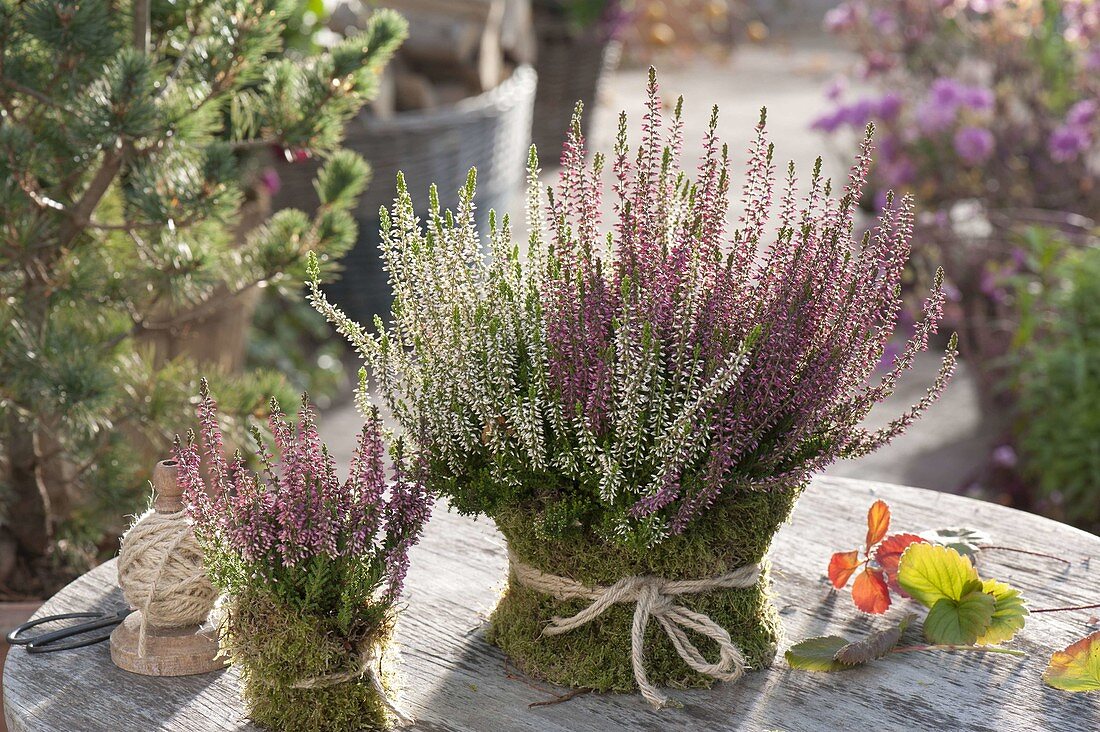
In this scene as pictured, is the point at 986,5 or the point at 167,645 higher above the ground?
the point at 986,5

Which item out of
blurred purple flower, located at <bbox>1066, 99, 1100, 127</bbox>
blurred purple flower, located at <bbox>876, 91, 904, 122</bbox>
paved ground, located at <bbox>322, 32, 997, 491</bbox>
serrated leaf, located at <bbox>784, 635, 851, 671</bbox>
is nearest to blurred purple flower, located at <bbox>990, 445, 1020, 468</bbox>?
paved ground, located at <bbox>322, 32, 997, 491</bbox>

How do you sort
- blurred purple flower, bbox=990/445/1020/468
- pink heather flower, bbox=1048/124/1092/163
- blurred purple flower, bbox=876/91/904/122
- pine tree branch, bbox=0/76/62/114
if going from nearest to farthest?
pine tree branch, bbox=0/76/62/114, blurred purple flower, bbox=990/445/1020/468, pink heather flower, bbox=1048/124/1092/163, blurred purple flower, bbox=876/91/904/122

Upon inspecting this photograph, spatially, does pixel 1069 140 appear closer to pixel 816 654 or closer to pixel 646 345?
pixel 816 654

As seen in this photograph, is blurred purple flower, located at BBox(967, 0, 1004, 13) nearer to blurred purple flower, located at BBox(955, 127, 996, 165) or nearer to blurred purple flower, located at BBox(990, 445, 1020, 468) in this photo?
blurred purple flower, located at BBox(955, 127, 996, 165)

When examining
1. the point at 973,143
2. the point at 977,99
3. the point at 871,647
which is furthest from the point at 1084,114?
the point at 871,647

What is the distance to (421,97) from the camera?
4969 mm

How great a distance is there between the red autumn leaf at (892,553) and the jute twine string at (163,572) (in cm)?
82

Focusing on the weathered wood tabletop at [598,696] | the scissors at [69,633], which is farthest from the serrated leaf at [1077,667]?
the scissors at [69,633]

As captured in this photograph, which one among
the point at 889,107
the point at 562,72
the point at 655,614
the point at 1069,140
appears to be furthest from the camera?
the point at 562,72

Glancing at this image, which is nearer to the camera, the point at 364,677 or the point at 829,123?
the point at 364,677

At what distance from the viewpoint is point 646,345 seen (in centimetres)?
125

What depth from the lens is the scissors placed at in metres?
1.46

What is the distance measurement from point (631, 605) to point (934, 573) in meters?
0.38

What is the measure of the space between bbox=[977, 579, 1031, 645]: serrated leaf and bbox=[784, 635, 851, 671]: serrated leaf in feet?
0.58
